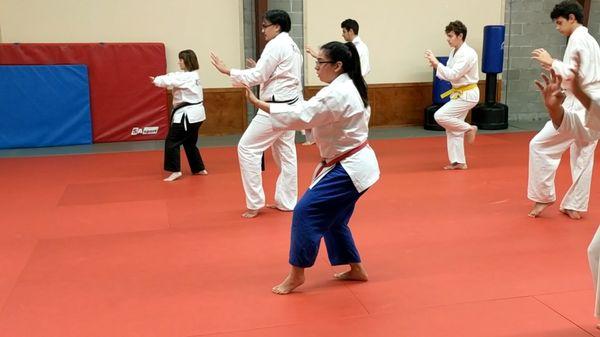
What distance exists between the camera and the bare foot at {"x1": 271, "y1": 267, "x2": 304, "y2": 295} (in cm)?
324

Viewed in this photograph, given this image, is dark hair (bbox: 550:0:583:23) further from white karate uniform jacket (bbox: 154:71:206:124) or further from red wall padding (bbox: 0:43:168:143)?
red wall padding (bbox: 0:43:168:143)

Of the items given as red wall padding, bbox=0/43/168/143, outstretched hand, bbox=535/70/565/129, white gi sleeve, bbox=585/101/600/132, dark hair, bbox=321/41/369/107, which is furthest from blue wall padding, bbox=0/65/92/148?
white gi sleeve, bbox=585/101/600/132

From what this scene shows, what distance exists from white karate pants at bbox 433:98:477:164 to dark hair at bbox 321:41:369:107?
11.4 ft

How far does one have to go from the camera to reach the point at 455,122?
6434 mm

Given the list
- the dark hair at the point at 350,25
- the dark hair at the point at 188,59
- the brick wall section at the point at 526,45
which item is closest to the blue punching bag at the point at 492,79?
the brick wall section at the point at 526,45

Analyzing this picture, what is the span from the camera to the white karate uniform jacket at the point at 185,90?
606 centimetres

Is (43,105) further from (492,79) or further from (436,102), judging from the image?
(492,79)

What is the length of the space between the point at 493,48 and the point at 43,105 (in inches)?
267

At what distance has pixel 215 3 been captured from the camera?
8969 millimetres

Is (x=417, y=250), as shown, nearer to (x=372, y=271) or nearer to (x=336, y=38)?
(x=372, y=271)

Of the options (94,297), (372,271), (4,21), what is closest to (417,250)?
(372,271)

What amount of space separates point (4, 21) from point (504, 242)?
24.5 feet

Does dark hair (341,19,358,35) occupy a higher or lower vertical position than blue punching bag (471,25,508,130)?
higher

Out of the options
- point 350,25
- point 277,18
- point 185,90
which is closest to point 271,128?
point 277,18
